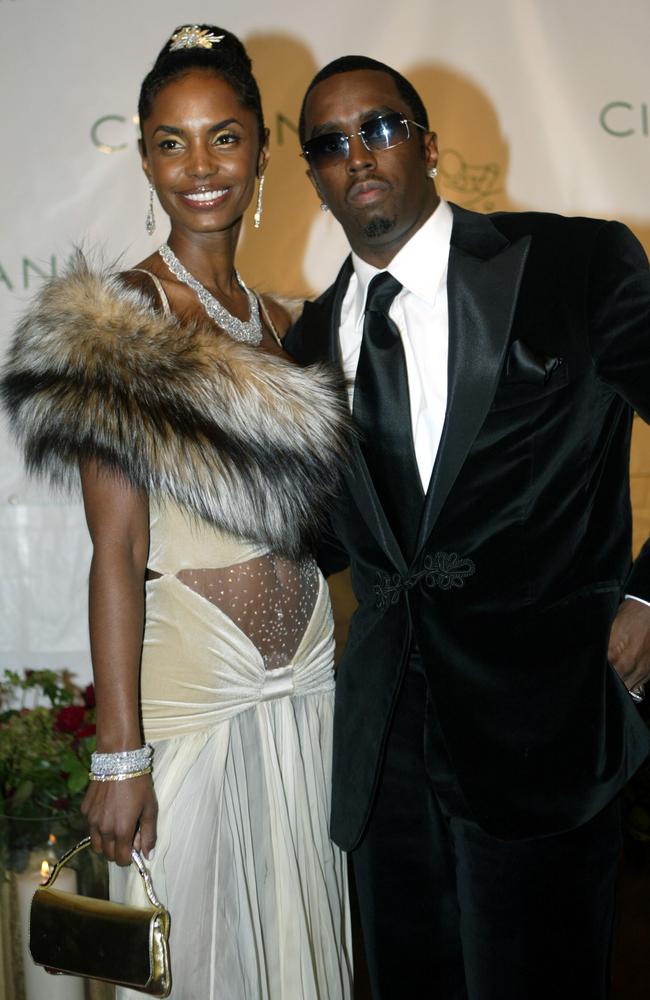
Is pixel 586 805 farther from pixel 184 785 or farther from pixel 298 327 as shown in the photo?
pixel 298 327

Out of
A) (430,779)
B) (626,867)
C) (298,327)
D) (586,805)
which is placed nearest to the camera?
(586,805)

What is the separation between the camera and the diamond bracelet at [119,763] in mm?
1582

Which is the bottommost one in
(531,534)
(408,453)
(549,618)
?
(549,618)

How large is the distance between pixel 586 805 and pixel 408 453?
1.98ft

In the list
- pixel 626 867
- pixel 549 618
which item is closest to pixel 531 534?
pixel 549 618

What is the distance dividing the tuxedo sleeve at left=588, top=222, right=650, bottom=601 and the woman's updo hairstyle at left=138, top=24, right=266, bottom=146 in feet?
2.20

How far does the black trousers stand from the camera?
1.65m

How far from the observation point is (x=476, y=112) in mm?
3123

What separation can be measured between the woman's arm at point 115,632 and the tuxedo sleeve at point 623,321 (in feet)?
2.42

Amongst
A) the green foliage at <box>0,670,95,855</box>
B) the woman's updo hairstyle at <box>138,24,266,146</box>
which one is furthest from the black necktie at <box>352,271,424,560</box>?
the green foliage at <box>0,670,95,855</box>

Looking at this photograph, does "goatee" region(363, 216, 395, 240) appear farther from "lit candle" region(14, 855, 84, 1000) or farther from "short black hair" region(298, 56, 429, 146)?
"lit candle" region(14, 855, 84, 1000)

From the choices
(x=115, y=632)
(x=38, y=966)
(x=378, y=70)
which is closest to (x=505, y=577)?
(x=115, y=632)

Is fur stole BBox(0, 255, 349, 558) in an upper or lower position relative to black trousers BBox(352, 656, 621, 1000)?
upper

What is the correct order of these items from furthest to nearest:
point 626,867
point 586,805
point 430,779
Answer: point 626,867, point 430,779, point 586,805
